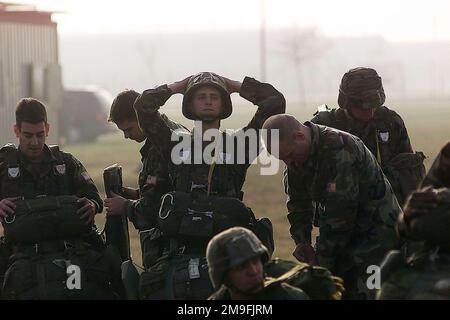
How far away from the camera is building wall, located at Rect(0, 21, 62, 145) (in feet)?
87.0

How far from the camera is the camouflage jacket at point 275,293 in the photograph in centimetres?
626

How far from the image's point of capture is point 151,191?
834 cm

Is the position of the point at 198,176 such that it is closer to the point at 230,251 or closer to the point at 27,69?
the point at 230,251

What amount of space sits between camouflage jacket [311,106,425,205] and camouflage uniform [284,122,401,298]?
0.94 metres

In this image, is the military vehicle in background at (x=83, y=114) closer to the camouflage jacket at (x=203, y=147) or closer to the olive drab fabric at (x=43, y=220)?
the olive drab fabric at (x=43, y=220)

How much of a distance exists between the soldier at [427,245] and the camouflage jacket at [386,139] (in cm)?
191

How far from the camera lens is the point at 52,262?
8.16m

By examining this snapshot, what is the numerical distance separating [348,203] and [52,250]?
2.41m

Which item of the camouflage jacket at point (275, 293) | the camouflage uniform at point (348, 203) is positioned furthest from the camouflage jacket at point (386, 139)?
the camouflage jacket at point (275, 293)

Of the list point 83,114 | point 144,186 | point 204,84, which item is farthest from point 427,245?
point 83,114

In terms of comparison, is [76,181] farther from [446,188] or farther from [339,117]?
[446,188]

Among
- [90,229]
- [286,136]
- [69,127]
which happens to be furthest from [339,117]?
[69,127]

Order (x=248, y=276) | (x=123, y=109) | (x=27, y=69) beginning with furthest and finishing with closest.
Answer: (x=27, y=69)
(x=123, y=109)
(x=248, y=276)
